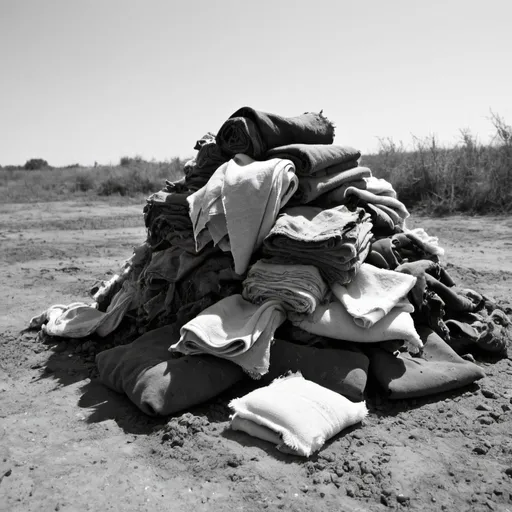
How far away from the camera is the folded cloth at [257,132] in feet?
11.9

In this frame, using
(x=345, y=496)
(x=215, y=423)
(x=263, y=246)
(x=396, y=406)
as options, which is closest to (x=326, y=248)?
(x=263, y=246)

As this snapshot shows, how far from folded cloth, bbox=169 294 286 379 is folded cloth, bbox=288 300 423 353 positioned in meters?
0.19

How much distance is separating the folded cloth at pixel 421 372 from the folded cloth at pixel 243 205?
3.37ft

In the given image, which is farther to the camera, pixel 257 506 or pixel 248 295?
pixel 248 295

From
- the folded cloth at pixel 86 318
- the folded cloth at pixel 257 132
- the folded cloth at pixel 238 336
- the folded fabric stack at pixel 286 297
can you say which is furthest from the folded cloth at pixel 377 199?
the folded cloth at pixel 86 318

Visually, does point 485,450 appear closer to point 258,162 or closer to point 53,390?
point 258,162

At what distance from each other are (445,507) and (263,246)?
5.87 feet

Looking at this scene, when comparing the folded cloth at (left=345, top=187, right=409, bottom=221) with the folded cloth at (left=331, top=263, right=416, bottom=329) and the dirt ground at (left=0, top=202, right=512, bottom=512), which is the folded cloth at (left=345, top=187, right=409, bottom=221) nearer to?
the folded cloth at (left=331, top=263, right=416, bottom=329)

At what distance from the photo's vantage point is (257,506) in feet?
7.23

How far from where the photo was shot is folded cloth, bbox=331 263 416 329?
3078mm

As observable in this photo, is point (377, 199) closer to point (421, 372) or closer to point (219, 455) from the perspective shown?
point (421, 372)

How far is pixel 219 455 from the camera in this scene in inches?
100

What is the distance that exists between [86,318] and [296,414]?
2423 mm

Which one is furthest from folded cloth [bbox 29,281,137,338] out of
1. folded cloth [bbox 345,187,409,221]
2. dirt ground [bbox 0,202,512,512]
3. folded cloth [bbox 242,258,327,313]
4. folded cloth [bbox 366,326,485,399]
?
folded cloth [bbox 366,326,485,399]
